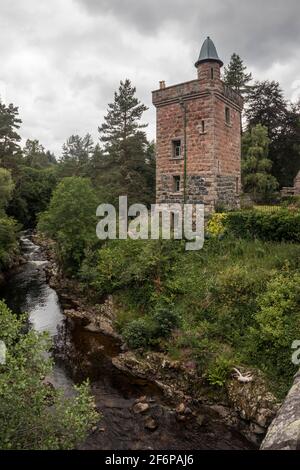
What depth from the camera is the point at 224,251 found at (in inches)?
684

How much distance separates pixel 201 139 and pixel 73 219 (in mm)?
9329

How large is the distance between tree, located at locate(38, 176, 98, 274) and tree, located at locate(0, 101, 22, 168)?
66.6 feet

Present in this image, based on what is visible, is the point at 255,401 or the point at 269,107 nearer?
the point at 255,401

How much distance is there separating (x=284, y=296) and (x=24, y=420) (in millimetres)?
9606

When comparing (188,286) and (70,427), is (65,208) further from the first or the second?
(70,427)

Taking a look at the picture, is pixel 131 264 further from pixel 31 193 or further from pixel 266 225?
pixel 31 193

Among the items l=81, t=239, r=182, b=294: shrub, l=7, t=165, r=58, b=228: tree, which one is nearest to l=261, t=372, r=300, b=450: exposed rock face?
l=81, t=239, r=182, b=294: shrub

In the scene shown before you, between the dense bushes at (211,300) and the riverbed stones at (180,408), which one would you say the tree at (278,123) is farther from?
the riverbed stones at (180,408)

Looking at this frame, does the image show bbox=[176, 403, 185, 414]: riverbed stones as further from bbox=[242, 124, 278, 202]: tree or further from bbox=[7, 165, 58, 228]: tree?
bbox=[7, 165, 58, 228]: tree

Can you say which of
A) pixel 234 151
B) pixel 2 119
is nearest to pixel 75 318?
pixel 234 151

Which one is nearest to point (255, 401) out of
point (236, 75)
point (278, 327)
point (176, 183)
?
point (278, 327)

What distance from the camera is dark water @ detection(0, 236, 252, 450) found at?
9695mm

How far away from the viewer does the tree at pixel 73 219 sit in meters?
21.3

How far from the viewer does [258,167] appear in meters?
31.5
